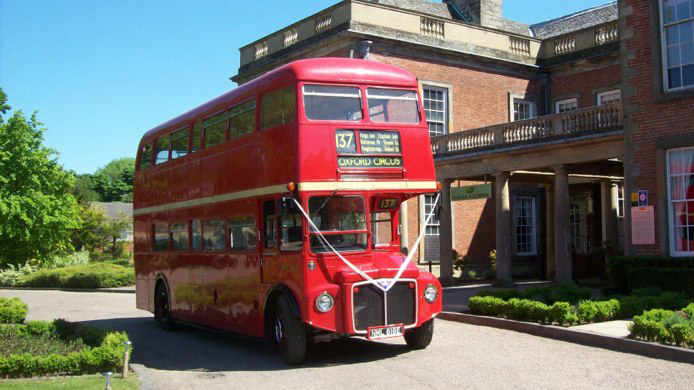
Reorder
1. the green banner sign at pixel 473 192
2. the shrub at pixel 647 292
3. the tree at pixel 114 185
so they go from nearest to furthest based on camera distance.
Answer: the shrub at pixel 647 292, the green banner sign at pixel 473 192, the tree at pixel 114 185

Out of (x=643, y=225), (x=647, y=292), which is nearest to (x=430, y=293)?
(x=647, y=292)

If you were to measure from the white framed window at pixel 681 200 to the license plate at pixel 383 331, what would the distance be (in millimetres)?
9339

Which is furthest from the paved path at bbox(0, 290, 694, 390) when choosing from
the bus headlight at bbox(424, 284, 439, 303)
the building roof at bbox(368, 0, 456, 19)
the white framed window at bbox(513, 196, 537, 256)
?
the building roof at bbox(368, 0, 456, 19)

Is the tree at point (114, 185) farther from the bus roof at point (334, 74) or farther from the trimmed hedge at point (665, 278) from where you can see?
the bus roof at point (334, 74)

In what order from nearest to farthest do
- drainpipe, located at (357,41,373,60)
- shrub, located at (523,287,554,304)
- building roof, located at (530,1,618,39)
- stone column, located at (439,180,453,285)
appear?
shrub, located at (523,287,554,304) → stone column, located at (439,180,453,285) → drainpipe, located at (357,41,373,60) → building roof, located at (530,1,618,39)

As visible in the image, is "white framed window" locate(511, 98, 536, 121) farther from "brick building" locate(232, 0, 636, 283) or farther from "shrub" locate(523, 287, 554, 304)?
"shrub" locate(523, 287, 554, 304)

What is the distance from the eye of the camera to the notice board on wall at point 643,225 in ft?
58.4

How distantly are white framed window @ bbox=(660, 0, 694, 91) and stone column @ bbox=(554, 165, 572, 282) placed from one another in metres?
5.18

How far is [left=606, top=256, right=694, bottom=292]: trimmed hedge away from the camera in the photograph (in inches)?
654

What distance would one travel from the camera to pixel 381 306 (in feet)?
36.3

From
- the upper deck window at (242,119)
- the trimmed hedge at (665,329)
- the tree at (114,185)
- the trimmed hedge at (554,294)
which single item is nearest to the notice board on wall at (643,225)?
the trimmed hedge at (554,294)

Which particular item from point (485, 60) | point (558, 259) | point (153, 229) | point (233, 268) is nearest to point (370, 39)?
point (485, 60)

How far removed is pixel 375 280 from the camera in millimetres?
11047

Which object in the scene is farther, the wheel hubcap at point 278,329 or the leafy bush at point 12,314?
the leafy bush at point 12,314
